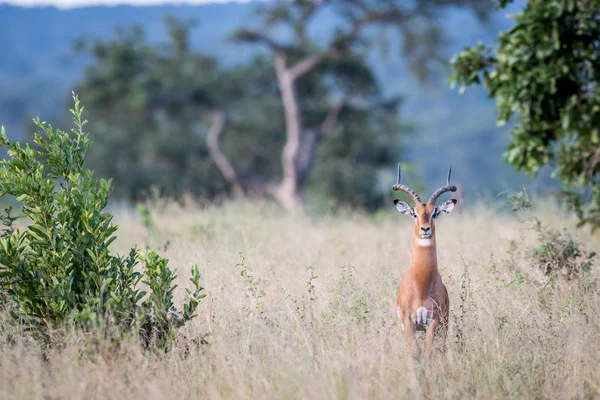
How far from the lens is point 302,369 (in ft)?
16.2

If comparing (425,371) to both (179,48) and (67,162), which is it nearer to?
(67,162)

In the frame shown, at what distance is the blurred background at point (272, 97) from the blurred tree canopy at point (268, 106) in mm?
54

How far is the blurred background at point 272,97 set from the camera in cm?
2281

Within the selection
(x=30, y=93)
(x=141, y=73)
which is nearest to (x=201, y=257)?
(x=141, y=73)

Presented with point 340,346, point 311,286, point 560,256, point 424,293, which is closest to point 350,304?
point 311,286

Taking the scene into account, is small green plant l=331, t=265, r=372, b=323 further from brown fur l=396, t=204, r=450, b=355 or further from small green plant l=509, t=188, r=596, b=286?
small green plant l=509, t=188, r=596, b=286

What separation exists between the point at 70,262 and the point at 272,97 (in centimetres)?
2799

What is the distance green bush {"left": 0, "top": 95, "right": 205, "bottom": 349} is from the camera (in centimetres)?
534

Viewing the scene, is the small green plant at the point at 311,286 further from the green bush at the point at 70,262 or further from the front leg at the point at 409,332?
the green bush at the point at 70,262

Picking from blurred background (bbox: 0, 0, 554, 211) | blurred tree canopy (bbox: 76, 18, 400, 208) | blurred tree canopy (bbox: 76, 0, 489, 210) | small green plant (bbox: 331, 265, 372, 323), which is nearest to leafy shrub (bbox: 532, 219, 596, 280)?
small green plant (bbox: 331, 265, 372, 323)

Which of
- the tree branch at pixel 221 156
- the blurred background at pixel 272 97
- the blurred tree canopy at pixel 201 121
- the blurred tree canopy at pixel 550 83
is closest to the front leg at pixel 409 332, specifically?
the blurred tree canopy at pixel 550 83

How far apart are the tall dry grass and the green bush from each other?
0.76 ft

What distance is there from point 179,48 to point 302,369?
26606 mm

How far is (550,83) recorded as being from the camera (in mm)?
7980
